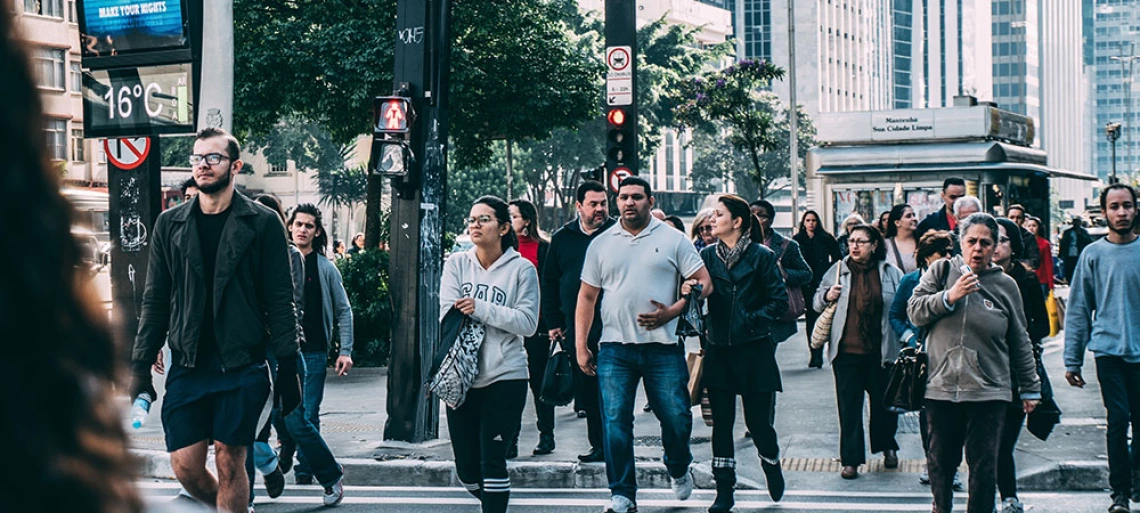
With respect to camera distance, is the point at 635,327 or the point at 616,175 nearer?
the point at 635,327

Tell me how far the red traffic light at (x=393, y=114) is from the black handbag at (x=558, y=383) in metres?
2.30

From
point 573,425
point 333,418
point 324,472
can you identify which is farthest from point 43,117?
point 333,418

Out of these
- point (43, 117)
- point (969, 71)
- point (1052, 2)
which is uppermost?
point (1052, 2)

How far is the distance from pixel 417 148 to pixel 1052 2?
190 metres

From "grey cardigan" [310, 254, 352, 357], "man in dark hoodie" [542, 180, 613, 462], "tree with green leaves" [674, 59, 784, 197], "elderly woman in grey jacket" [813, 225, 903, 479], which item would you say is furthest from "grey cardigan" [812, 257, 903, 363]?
"tree with green leaves" [674, 59, 784, 197]

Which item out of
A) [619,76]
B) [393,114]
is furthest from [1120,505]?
[619,76]

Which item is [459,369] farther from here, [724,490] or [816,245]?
[816,245]

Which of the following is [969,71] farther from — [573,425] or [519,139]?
[573,425]

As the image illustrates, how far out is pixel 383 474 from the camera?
9117mm

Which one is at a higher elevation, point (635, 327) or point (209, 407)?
point (635, 327)

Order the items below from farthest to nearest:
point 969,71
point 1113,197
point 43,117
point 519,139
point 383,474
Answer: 1. point 969,71
2. point 519,139
3. point 383,474
4. point 1113,197
5. point 43,117

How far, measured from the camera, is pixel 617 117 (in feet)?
46.0

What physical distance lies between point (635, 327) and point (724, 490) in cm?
111

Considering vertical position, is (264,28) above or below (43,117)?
above
